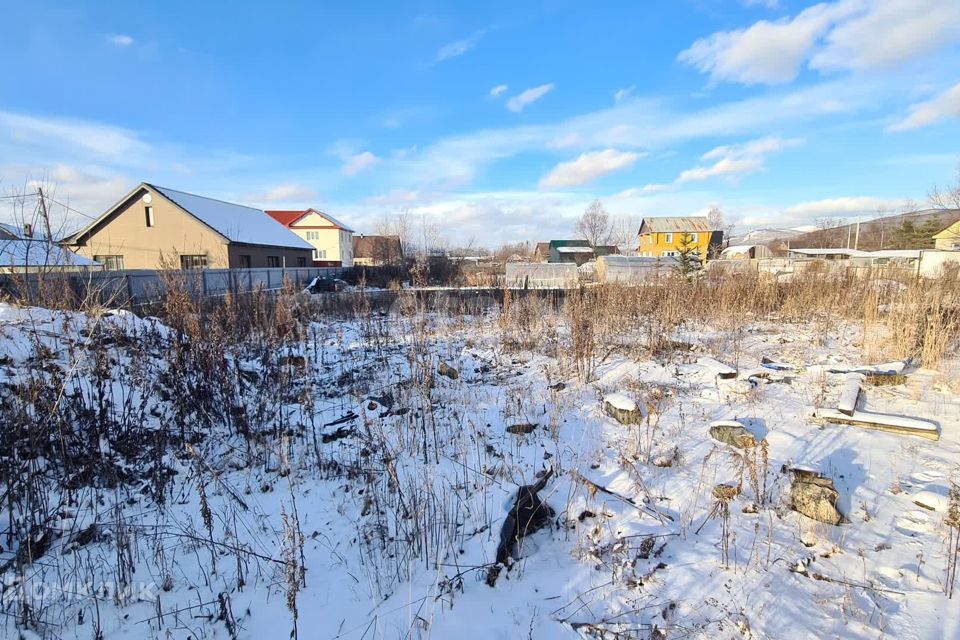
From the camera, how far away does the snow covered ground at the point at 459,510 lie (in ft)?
6.95

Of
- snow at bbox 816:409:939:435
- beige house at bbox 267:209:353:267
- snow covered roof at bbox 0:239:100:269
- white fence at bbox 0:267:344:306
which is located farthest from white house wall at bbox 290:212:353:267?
snow at bbox 816:409:939:435

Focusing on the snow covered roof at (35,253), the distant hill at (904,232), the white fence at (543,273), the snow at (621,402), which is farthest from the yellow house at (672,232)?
the snow covered roof at (35,253)

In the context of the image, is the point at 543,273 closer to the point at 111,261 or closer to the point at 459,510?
the point at 459,510

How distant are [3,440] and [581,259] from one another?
50.4m

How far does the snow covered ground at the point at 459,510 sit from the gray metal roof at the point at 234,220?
22610 millimetres

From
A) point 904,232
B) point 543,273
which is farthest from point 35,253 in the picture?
point 904,232

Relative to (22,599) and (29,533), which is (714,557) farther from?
(29,533)

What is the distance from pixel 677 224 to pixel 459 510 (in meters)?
54.3

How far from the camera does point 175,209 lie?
77.7 ft

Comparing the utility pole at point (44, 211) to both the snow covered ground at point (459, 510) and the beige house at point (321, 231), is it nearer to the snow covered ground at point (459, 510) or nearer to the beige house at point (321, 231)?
the snow covered ground at point (459, 510)

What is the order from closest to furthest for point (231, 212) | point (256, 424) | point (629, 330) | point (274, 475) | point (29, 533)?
point (29, 533), point (274, 475), point (256, 424), point (629, 330), point (231, 212)

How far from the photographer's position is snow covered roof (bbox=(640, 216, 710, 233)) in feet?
163

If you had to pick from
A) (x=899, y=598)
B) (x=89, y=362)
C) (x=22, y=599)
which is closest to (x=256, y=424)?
(x=89, y=362)

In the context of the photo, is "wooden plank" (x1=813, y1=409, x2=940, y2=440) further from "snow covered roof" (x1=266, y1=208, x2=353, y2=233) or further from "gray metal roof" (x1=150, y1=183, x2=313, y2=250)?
"snow covered roof" (x1=266, y1=208, x2=353, y2=233)
